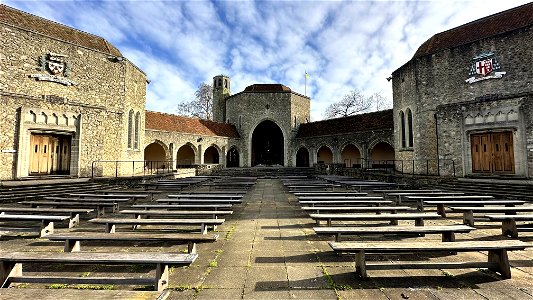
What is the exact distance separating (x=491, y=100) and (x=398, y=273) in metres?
13.1

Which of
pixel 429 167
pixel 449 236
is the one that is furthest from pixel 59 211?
pixel 429 167

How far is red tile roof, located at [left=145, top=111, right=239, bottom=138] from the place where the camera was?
2209 centimetres

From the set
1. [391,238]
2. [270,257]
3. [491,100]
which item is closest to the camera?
[270,257]

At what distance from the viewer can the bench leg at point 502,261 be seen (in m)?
2.77

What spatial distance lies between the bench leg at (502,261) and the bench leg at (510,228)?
6.21 ft

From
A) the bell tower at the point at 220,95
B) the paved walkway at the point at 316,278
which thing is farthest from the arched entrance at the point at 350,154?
the paved walkway at the point at 316,278

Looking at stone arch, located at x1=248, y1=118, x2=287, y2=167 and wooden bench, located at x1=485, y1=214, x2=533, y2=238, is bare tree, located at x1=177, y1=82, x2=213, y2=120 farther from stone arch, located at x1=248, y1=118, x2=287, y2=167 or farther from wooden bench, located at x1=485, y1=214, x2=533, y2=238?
wooden bench, located at x1=485, y1=214, x2=533, y2=238

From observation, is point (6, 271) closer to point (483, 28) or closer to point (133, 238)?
point (133, 238)

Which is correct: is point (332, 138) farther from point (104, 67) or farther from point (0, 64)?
point (0, 64)

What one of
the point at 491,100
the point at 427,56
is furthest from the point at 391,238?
the point at 427,56

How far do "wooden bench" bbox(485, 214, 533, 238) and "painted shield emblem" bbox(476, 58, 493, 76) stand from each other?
440 inches

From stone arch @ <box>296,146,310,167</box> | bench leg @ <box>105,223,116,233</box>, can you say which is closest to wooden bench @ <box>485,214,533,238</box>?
bench leg @ <box>105,223,116,233</box>

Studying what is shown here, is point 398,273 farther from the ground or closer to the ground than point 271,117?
closer to the ground

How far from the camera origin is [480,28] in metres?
13.9
